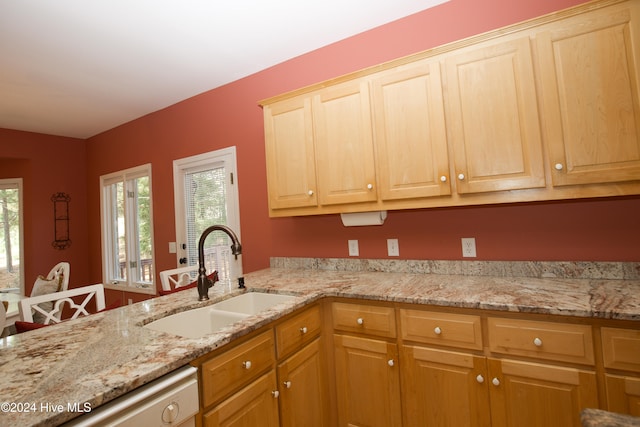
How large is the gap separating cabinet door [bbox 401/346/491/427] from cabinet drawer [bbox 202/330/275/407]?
2.33ft

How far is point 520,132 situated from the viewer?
1505 mm

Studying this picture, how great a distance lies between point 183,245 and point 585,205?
11.2ft

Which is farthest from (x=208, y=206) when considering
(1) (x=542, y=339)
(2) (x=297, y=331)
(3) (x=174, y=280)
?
(1) (x=542, y=339)

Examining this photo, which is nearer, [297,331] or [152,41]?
[297,331]

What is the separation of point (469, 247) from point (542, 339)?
2.41ft

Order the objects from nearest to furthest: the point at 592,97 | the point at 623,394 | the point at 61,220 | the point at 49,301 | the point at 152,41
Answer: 1. the point at 623,394
2. the point at 592,97
3. the point at 49,301
4. the point at 152,41
5. the point at 61,220

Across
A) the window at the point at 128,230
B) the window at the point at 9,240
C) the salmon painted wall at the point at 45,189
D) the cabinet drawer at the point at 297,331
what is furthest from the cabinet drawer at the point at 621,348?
the window at the point at 9,240

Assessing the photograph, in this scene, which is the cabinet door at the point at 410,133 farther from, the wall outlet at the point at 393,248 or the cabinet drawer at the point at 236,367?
the cabinet drawer at the point at 236,367

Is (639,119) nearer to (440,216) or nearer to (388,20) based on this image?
(440,216)

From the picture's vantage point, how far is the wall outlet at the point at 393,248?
2158 mm

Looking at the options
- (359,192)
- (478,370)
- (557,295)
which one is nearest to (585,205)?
(557,295)

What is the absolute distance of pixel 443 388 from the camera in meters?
1.46

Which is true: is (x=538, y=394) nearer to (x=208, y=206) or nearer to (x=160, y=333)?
(x=160, y=333)

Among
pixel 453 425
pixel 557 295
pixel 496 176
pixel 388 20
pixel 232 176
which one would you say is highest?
pixel 388 20
